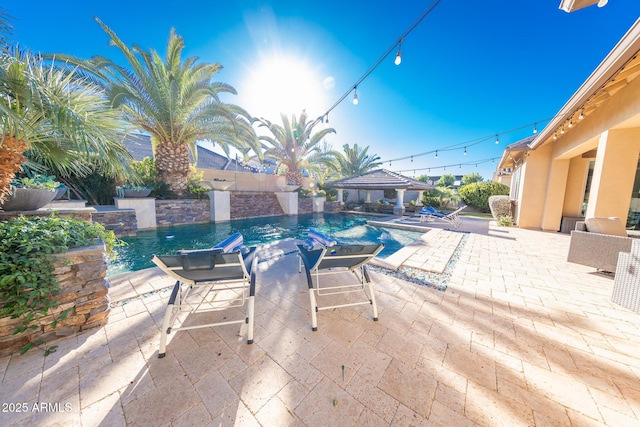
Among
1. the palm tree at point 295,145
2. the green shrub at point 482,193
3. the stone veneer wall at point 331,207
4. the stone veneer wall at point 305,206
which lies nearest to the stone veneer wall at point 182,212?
the palm tree at point 295,145

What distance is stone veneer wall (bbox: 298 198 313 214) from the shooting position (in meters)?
14.8

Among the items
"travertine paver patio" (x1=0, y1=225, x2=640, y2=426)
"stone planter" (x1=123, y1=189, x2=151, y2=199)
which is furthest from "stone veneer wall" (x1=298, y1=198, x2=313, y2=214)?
"travertine paver patio" (x1=0, y1=225, x2=640, y2=426)

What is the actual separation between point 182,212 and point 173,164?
2.17 meters

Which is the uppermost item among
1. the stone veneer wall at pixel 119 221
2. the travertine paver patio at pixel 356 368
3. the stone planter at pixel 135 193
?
the stone planter at pixel 135 193

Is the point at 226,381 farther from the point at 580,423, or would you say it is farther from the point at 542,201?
the point at 542,201

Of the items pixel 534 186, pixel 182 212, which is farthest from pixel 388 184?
pixel 182 212

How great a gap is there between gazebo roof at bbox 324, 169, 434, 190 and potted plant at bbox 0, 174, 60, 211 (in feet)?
41.6

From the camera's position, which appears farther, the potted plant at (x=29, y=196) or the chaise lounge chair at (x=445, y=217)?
the chaise lounge chair at (x=445, y=217)

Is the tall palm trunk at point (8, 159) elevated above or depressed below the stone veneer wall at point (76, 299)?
above

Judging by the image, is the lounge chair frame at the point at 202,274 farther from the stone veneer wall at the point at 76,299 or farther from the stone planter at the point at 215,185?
the stone planter at the point at 215,185

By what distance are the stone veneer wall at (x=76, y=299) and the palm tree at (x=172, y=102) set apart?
288 inches

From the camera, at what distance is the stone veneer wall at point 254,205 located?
11648 mm

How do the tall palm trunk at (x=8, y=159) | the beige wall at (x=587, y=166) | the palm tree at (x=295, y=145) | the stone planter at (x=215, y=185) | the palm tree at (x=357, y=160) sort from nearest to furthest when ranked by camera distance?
the tall palm trunk at (x=8, y=159) → the beige wall at (x=587, y=166) → the stone planter at (x=215, y=185) → the palm tree at (x=295, y=145) → the palm tree at (x=357, y=160)

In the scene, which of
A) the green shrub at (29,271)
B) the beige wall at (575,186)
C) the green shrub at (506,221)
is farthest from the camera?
the green shrub at (506,221)
